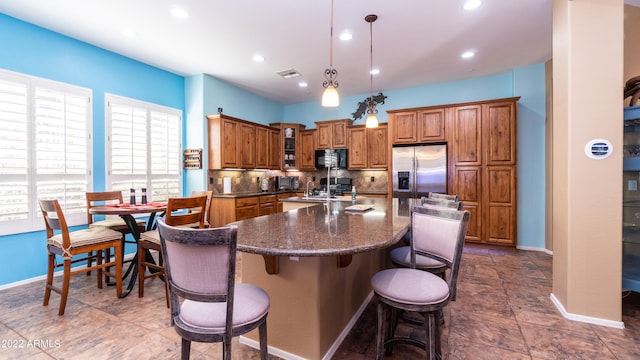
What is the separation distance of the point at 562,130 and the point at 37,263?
5784 millimetres

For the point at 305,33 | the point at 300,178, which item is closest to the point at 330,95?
the point at 305,33

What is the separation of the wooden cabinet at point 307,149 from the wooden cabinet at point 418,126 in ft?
6.46

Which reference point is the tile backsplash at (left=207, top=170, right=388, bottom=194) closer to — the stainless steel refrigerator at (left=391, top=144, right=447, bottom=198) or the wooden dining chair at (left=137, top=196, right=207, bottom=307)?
the stainless steel refrigerator at (left=391, top=144, right=447, bottom=198)

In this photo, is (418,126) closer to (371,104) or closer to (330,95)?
(371,104)

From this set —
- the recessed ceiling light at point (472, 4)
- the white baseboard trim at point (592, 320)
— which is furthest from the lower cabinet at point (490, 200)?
the recessed ceiling light at point (472, 4)

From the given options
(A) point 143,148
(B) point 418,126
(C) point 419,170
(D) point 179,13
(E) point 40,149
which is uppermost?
(D) point 179,13

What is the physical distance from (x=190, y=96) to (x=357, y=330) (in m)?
4.62

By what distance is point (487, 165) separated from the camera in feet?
15.2

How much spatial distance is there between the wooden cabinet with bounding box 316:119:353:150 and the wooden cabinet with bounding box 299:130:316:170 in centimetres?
15

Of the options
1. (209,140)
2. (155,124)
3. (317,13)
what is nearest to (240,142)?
(209,140)

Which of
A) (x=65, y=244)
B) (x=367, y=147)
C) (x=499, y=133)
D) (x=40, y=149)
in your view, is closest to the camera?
(x=65, y=244)

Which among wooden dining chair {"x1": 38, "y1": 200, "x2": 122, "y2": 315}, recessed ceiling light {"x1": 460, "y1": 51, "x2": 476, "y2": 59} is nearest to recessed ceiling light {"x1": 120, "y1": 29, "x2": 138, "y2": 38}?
wooden dining chair {"x1": 38, "y1": 200, "x2": 122, "y2": 315}

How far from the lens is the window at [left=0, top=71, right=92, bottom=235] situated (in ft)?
9.97

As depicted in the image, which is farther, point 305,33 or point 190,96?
point 190,96
